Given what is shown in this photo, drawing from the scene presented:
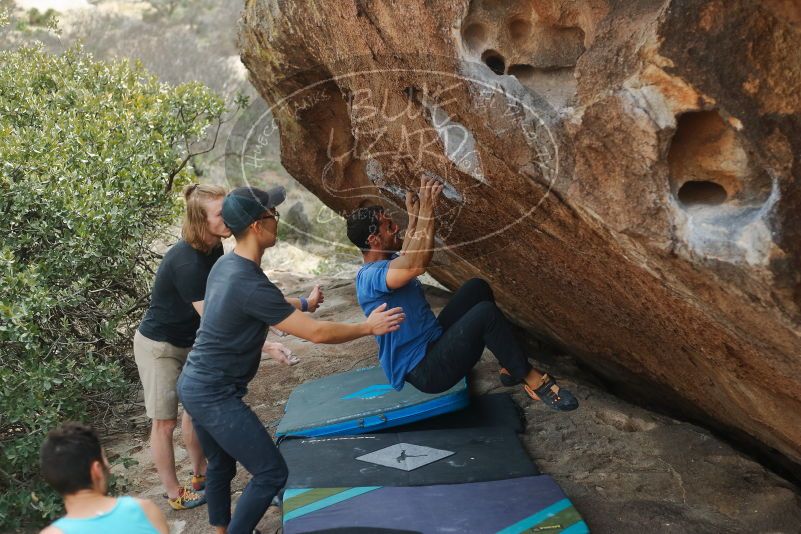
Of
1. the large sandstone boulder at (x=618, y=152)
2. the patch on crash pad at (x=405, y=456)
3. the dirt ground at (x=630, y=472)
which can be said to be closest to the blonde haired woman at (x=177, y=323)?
the dirt ground at (x=630, y=472)

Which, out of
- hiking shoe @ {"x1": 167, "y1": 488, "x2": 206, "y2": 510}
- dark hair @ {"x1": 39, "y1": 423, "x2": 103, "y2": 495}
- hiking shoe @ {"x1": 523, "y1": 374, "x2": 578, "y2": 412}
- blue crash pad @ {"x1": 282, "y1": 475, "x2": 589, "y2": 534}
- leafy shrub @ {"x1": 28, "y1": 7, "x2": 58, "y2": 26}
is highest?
leafy shrub @ {"x1": 28, "y1": 7, "x2": 58, "y2": 26}

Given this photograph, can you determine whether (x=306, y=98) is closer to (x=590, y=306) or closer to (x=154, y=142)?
(x=154, y=142)

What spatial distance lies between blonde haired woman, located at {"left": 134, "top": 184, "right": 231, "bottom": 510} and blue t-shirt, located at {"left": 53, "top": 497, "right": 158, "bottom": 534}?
1622 mm

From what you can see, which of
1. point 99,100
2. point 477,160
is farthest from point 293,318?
point 99,100

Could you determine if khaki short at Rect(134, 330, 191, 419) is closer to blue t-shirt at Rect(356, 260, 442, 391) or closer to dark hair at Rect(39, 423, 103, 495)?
blue t-shirt at Rect(356, 260, 442, 391)

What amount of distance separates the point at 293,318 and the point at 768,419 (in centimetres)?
262

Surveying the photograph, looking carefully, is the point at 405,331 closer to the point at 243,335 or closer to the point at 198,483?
the point at 243,335

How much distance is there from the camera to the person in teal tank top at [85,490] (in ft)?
7.94

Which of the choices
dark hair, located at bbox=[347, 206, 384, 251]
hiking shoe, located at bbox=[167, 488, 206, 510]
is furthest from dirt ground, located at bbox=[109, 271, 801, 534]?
dark hair, located at bbox=[347, 206, 384, 251]

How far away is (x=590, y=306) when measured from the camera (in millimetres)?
4934

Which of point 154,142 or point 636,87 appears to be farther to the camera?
point 154,142

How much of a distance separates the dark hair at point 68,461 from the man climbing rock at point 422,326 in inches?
Answer: 73.3

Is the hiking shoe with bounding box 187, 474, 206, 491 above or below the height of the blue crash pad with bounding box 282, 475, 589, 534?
above

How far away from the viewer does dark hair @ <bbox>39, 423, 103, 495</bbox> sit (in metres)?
2.43
